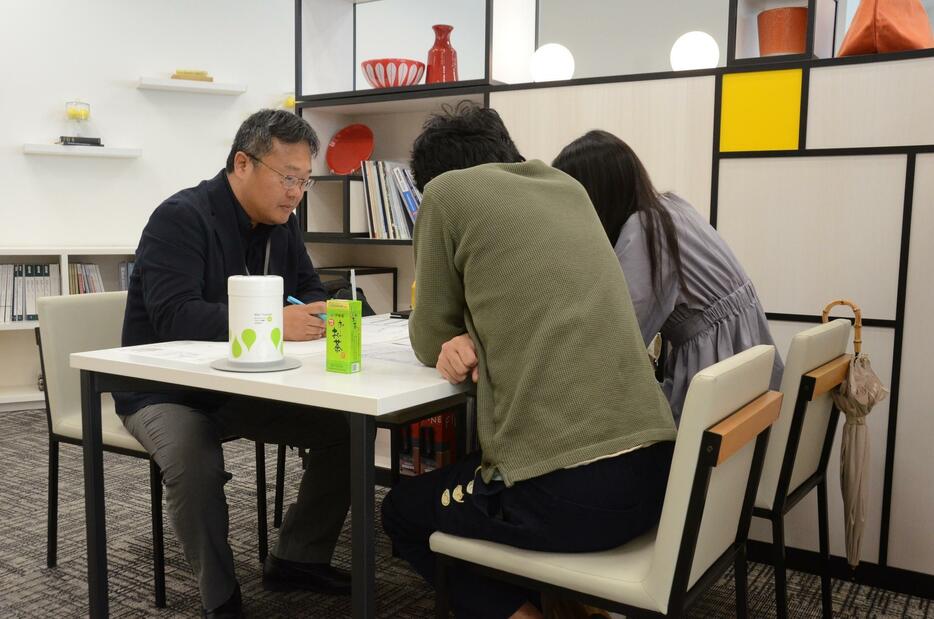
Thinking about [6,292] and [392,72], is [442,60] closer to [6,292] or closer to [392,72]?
[392,72]

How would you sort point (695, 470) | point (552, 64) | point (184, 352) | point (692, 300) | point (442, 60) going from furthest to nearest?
point (442, 60) < point (552, 64) < point (692, 300) < point (184, 352) < point (695, 470)

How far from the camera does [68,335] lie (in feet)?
7.16

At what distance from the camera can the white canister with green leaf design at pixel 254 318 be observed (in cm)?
146

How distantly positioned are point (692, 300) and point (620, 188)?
298 mm

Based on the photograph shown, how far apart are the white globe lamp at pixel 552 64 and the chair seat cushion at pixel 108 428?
1742 millimetres

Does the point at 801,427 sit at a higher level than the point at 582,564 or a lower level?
higher

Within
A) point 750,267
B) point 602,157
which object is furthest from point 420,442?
point 602,157

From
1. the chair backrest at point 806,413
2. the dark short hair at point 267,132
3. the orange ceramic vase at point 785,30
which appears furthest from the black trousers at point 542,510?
the orange ceramic vase at point 785,30

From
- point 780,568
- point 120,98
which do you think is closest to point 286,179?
point 780,568

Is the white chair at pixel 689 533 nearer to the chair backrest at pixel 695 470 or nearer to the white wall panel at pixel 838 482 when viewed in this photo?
the chair backrest at pixel 695 470

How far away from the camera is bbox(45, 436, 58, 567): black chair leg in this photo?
228 centimetres

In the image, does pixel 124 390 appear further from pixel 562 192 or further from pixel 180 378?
pixel 562 192

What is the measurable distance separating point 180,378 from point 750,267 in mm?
1639

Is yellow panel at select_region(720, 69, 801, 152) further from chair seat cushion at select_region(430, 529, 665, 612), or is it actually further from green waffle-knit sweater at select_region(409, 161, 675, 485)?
chair seat cushion at select_region(430, 529, 665, 612)
